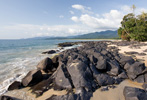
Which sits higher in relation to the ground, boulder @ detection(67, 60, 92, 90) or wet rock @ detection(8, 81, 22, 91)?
boulder @ detection(67, 60, 92, 90)

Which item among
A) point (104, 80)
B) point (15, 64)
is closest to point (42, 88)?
point (104, 80)

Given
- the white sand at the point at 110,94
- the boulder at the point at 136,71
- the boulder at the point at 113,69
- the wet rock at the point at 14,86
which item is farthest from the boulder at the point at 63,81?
the boulder at the point at 136,71

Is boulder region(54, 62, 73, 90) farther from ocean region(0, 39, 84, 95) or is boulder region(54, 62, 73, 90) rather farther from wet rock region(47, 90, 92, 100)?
ocean region(0, 39, 84, 95)

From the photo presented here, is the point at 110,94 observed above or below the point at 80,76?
below

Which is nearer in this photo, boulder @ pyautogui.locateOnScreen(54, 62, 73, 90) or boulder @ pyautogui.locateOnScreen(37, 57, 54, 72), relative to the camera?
boulder @ pyautogui.locateOnScreen(54, 62, 73, 90)

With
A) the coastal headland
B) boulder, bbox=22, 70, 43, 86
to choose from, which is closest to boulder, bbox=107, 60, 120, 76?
the coastal headland

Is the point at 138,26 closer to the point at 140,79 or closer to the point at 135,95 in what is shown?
the point at 140,79

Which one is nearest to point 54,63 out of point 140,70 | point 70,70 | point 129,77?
point 70,70

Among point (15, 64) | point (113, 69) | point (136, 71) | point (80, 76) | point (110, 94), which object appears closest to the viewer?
point (110, 94)

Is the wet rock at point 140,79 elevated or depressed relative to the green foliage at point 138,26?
depressed

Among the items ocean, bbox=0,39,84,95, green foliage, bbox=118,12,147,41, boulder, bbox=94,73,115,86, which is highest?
green foliage, bbox=118,12,147,41

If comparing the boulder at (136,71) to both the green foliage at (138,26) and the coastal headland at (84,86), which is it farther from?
the green foliage at (138,26)

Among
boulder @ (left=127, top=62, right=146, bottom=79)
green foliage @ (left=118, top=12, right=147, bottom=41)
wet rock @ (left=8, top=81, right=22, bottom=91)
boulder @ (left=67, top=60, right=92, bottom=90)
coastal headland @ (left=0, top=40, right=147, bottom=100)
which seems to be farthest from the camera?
green foliage @ (left=118, top=12, right=147, bottom=41)

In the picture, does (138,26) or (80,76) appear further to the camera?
(138,26)
